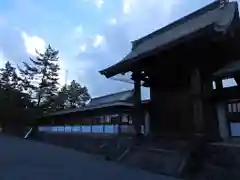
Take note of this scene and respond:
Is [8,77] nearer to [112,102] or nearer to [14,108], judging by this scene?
[14,108]

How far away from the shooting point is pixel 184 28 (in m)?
14.8

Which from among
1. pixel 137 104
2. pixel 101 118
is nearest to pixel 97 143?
pixel 137 104

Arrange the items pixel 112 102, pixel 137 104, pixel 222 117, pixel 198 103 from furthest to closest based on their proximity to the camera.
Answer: pixel 112 102 → pixel 137 104 → pixel 222 117 → pixel 198 103

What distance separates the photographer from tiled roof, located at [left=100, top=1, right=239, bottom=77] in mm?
11109

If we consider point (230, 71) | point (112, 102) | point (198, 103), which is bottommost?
point (198, 103)

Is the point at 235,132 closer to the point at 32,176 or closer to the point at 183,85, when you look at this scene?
the point at 183,85

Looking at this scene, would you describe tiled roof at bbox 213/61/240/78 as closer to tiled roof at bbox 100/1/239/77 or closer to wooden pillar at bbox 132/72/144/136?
tiled roof at bbox 100/1/239/77

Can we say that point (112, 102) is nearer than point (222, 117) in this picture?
No

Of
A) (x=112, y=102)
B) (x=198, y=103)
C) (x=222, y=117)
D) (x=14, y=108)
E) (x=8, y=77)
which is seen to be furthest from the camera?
(x=8, y=77)

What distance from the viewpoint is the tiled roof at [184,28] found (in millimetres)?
11109

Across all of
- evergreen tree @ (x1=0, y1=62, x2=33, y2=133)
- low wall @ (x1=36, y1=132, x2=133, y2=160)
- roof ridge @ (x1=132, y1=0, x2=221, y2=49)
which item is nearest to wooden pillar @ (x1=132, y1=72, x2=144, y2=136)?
low wall @ (x1=36, y1=132, x2=133, y2=160)

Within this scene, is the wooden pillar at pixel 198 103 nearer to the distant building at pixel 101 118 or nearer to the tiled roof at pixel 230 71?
the tiled roof at pixel 230 71

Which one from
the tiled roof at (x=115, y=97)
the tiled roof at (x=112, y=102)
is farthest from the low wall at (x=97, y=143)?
the tiled roof at (x=115, y=97)

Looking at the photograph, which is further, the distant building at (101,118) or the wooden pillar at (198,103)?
the distant building at (101,118)
